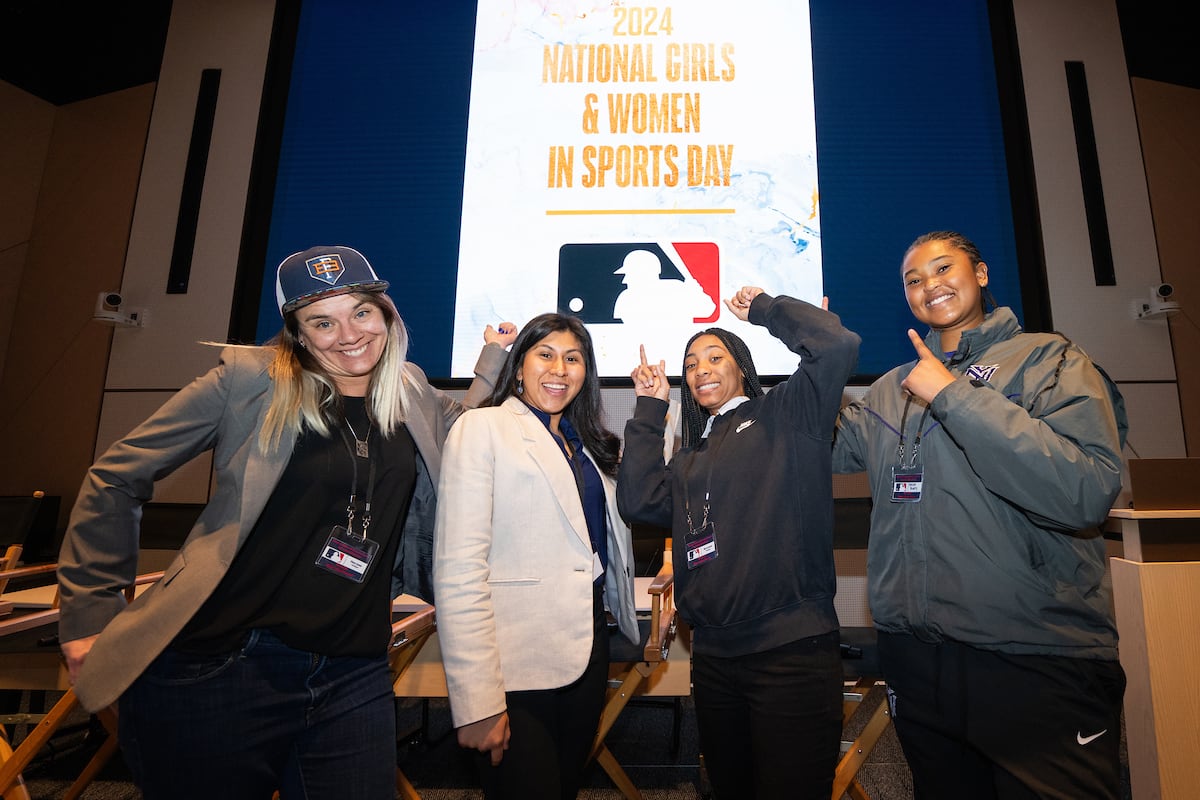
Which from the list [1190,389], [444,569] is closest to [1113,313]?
[1190,389]

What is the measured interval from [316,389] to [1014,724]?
1643mm

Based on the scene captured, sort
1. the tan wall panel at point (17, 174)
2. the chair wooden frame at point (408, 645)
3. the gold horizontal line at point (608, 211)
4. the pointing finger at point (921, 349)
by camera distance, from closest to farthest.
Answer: the pointing finger at point (921, 349) → the chair wooden frame at point (408, 645) → the gold horizontal line at point (608, 211) → the tan wall panel at point (17, 174)

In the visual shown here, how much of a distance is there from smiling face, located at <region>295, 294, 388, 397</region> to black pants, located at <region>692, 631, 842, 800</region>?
1121mm

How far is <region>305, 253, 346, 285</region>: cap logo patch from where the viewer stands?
1.45 metres

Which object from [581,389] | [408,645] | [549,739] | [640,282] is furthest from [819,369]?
[640,282]

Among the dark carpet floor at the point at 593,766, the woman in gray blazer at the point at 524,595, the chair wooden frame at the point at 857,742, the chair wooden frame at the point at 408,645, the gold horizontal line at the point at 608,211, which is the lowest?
the dark carpet floor at the point at 593,766

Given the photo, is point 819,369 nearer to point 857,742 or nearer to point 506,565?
point 506,565

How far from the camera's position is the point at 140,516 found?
1.28m

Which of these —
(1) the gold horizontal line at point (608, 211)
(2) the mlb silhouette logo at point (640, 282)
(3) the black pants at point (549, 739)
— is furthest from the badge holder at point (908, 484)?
(1) the gold horizontal line at point (608, 211)

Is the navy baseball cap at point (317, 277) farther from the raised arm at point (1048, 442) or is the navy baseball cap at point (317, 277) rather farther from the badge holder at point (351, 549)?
the raised arm at point (1048, 442)

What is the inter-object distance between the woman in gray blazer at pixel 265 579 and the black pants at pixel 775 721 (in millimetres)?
769

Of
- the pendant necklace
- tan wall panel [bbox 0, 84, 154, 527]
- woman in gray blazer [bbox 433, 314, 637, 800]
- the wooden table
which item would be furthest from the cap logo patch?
tan wall panel [bbox 0, 84, 154, 527]

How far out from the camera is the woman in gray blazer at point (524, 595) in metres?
1.34

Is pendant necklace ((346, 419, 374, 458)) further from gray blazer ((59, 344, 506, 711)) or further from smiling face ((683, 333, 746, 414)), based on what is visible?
smiling face ((683, 333, 746, 414))
